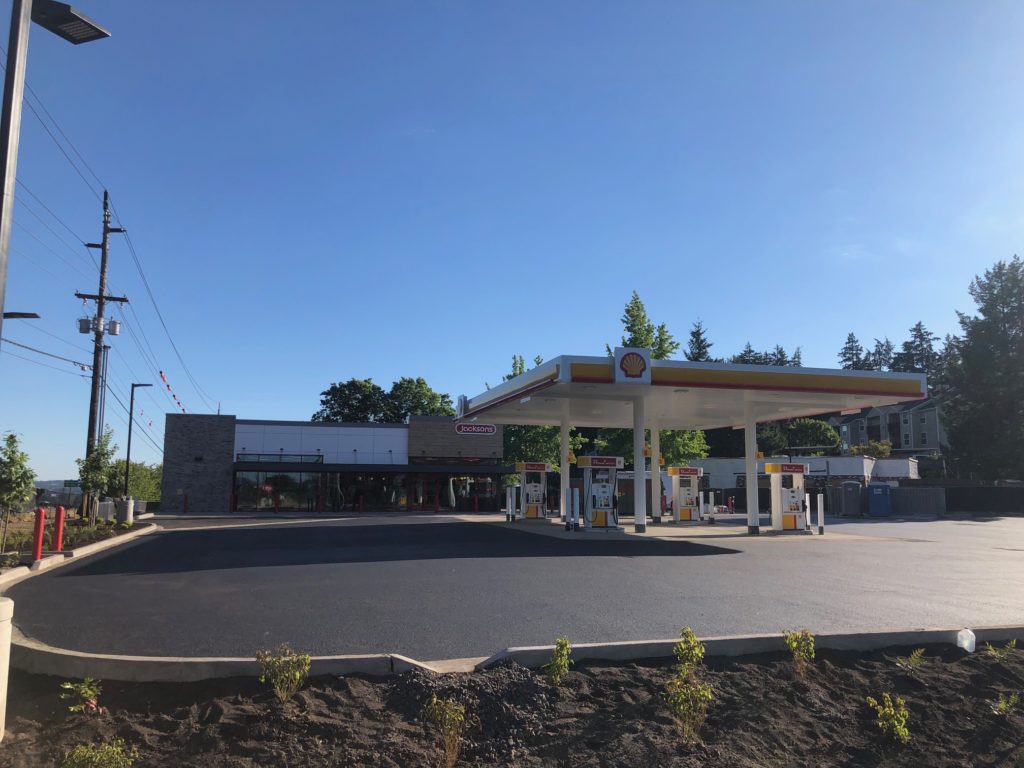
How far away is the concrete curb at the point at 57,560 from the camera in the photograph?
42.8ft

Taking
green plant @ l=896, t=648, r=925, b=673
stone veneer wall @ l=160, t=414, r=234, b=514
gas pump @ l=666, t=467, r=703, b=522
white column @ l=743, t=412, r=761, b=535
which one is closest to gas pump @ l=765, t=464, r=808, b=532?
white column @ l=743, t=412, r=761, b=535

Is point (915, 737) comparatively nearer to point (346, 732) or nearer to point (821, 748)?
point (821, 748)

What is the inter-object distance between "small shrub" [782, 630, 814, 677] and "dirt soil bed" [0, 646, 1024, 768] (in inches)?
3.6

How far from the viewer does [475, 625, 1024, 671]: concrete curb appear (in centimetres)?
A: 623

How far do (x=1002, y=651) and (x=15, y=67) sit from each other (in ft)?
32.4

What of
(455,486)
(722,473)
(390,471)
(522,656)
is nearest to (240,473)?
(390,471)

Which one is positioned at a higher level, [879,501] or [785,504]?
→ [785,504]

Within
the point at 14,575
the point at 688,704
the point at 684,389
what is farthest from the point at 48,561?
the point at 684,389

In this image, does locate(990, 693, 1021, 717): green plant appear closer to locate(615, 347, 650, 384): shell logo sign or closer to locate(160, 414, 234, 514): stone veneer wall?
locate(615, 347, 650, 384): shell logo sign

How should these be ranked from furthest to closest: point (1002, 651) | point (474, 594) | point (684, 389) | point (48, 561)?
point (684, 389) < point (48, 561) < point (474, 594) < point (1002, 651)

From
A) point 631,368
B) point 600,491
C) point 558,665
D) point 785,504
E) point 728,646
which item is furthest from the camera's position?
point 785,504

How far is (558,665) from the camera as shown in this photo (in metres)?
5.86

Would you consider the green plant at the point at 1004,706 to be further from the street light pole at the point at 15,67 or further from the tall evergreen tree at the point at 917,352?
the tall evergreen tree at the point at 917,352

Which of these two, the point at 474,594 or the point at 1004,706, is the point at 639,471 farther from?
the point at 1004,706
